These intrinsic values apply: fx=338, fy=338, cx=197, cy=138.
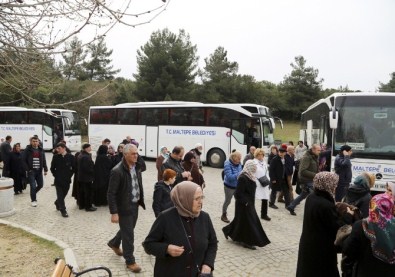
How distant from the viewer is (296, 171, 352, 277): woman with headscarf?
3.83m

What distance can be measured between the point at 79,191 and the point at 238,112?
35.9ft

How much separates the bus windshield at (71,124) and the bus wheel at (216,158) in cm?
1219

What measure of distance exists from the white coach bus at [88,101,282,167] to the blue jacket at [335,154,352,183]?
31.7 ft

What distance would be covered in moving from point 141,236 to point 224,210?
86.8 inches

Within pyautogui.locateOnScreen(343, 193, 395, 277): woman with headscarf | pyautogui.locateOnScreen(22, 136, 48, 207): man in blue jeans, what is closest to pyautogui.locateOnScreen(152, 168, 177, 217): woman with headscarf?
pyautogui.locateOnScreen(343, 193, 395, 277): woman with headscarf

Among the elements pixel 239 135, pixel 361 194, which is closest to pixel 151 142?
pixel 239 135

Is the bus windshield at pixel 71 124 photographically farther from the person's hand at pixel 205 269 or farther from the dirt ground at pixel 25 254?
the person's hand at pixel 205 269

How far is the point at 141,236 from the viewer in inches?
281

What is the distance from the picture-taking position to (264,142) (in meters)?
18.5

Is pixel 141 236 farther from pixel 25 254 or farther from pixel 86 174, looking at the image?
pixel 86 174

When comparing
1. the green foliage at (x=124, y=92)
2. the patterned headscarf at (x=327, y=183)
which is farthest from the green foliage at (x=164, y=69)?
the patterned headscarf at (x=327, y=183)

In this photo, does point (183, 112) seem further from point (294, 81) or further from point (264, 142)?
point (294, 81)

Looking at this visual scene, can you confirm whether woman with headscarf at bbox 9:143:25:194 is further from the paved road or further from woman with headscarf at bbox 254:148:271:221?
woman with headscarf at bbox 254:148:271:221

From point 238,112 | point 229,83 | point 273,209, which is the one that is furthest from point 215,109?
point 229,83
